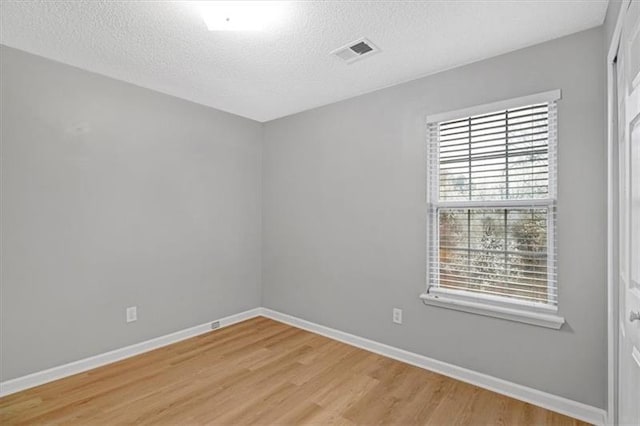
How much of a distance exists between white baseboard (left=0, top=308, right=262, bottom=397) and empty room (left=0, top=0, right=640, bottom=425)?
0.05 ft

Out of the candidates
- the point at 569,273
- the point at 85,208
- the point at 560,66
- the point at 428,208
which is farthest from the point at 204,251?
the point at 560,66

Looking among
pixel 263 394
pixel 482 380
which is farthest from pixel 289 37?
pixel 482 380

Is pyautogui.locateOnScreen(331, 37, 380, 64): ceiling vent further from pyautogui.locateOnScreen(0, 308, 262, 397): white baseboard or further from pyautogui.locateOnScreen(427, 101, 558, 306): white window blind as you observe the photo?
pyautogui.locateOnScreen(0, 308, 262, 397): white baseboard

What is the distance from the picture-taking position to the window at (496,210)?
2.31 m

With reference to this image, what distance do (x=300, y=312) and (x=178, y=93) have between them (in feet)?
8.77

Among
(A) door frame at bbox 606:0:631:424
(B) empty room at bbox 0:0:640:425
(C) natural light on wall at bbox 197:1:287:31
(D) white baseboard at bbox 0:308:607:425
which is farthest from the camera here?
(D) white baseboard at bbox 0:308:607:425

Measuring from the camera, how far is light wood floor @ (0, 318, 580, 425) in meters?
2.16

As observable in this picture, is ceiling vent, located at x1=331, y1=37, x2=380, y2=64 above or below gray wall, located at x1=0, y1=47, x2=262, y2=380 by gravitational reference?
above

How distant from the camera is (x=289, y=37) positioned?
7.46 ft

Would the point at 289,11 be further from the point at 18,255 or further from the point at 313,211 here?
the point at 18,255

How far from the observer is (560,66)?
2242 mm

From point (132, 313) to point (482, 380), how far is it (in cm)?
303

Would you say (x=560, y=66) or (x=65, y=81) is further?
(x=65, y=81)

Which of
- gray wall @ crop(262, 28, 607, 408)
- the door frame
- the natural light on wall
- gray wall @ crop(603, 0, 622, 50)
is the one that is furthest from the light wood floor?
the natural light on wall
